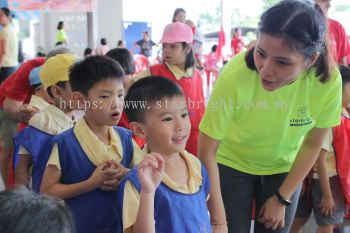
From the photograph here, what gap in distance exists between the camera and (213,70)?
787 centimetres

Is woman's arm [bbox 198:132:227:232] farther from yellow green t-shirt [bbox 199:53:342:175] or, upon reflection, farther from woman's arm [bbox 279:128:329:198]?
woman's arm [bbox 279:128:329:198]

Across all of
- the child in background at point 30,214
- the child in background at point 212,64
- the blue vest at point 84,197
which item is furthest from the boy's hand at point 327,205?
the child in background at point 212,64

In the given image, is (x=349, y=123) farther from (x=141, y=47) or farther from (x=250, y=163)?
(x=141, y=47)

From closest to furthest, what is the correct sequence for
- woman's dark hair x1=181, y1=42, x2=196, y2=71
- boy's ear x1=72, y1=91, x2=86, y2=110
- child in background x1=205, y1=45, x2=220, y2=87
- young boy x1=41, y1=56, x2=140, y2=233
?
young boy x1=41, y1=56, x2=140, y2=233 → boy's ear x1=72, y1=91, x2=86, y2=110 → woman's dark hair x1=181, y1=42, x2=196, y2=71 → child in background x1=205, y1=45, x2=220, y2=87

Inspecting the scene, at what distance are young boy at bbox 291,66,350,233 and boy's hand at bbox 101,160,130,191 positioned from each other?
103 cm

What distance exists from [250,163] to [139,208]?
1.77 feet

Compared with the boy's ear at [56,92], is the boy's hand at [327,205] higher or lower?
lower

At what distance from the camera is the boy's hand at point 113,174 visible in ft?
3.75

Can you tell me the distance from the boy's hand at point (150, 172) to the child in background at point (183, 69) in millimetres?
1332

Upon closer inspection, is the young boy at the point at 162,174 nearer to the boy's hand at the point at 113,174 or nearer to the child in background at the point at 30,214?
the boy's hand at the point at 113,174

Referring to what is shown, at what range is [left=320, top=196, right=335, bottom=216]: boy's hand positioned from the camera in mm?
1852

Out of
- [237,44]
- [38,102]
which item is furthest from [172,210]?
[237,44]

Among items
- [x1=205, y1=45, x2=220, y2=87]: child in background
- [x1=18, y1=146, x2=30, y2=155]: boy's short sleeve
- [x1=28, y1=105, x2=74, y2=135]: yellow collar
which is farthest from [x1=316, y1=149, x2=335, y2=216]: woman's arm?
[x1=205, y1=45, x2=220, y2=87]: child in background

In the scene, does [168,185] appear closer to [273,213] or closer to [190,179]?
[190,179]
